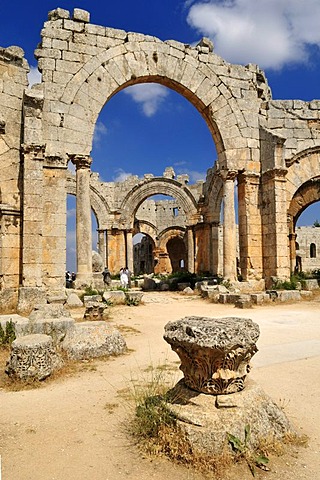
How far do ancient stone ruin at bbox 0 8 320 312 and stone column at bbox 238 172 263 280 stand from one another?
34 millimetres

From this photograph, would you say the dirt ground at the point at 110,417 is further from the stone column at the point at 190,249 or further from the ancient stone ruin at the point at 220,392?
the stone column at the point at 190,249

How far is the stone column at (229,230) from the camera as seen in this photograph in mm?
12469

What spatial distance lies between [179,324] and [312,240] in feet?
99.3

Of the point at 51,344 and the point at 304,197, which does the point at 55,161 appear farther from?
the point at 304,197

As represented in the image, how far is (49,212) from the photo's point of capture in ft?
32.8

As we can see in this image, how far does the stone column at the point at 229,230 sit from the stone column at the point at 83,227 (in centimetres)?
454

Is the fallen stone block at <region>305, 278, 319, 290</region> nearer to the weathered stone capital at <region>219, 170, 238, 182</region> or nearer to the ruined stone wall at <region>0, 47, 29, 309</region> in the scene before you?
the weathered stone capital at <region>219, 170, 238, 182</region>

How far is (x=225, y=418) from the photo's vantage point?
253 cm

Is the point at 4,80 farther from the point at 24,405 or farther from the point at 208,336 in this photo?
the point at 208,336

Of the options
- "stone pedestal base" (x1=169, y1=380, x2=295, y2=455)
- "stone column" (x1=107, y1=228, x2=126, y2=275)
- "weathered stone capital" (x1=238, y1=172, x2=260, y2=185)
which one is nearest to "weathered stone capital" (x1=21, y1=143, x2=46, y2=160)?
"weathered stone capital" (x1=238, y1=172, x2=260, y2=185)

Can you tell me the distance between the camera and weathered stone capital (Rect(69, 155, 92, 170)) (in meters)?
10.7

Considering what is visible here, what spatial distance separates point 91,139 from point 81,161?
0.77 metres

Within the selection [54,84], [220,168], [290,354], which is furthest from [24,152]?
[290,354]

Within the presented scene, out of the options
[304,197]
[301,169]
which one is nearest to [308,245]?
[304,197]
